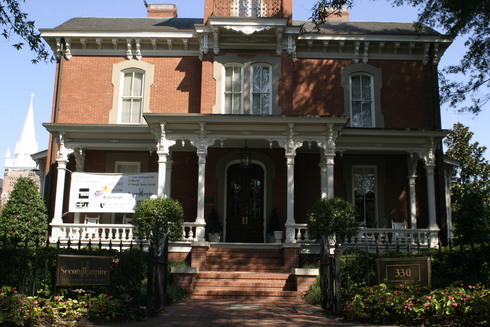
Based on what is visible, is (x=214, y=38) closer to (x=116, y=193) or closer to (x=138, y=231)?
(x=116, y=193)

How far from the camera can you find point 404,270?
8461 mm

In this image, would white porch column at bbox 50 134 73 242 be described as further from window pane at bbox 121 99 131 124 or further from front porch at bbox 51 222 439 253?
window pane at bbox 121 99 131 124

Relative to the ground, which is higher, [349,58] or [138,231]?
[349,58]

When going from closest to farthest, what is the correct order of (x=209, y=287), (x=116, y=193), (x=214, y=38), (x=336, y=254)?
(x=336, y=254) < (x=209, y=287) < (x=116, y=193) < (x=214, y=38)

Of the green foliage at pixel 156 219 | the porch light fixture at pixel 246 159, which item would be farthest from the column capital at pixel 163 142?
the porch light fixture at pixel 246 159

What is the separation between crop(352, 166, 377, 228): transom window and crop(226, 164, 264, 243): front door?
136 inches

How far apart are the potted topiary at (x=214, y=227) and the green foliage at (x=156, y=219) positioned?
2251 millimetres

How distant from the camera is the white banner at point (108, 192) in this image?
16.1 m

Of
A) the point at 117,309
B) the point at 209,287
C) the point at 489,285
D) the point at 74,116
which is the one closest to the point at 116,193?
the point at 74,116

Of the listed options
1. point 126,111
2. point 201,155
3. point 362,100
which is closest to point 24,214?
point 126,111

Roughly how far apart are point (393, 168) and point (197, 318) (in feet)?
38.0

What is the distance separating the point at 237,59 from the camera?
1806cm

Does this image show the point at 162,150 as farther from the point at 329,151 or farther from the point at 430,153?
the point at 430,153

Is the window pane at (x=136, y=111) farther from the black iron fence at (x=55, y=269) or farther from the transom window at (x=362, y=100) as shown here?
the black iron fence at (x=55, y=269)
